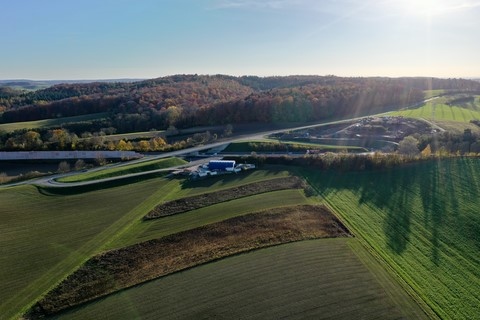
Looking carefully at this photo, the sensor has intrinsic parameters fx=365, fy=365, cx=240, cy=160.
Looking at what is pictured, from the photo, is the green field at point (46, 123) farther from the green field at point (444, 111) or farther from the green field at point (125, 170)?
the green field at point (444, 111)

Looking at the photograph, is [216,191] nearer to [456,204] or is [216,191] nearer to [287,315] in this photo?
[287,315]

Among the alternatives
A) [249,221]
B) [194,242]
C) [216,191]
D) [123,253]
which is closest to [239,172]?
[216,191]

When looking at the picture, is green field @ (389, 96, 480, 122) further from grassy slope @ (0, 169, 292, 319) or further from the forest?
grassy slope @ (0, 169, 292, 319)

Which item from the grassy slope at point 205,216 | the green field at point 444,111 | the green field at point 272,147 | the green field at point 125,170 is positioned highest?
the green field at point 444,111

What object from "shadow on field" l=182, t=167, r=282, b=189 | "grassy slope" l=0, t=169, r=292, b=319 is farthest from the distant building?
"grassy slope" l=0, t=169, r=292, b=319

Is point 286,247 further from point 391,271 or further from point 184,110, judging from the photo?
point 184,110

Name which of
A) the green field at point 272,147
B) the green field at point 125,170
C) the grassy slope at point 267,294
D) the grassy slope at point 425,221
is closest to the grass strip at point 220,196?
the grassy slope at point 425,221
